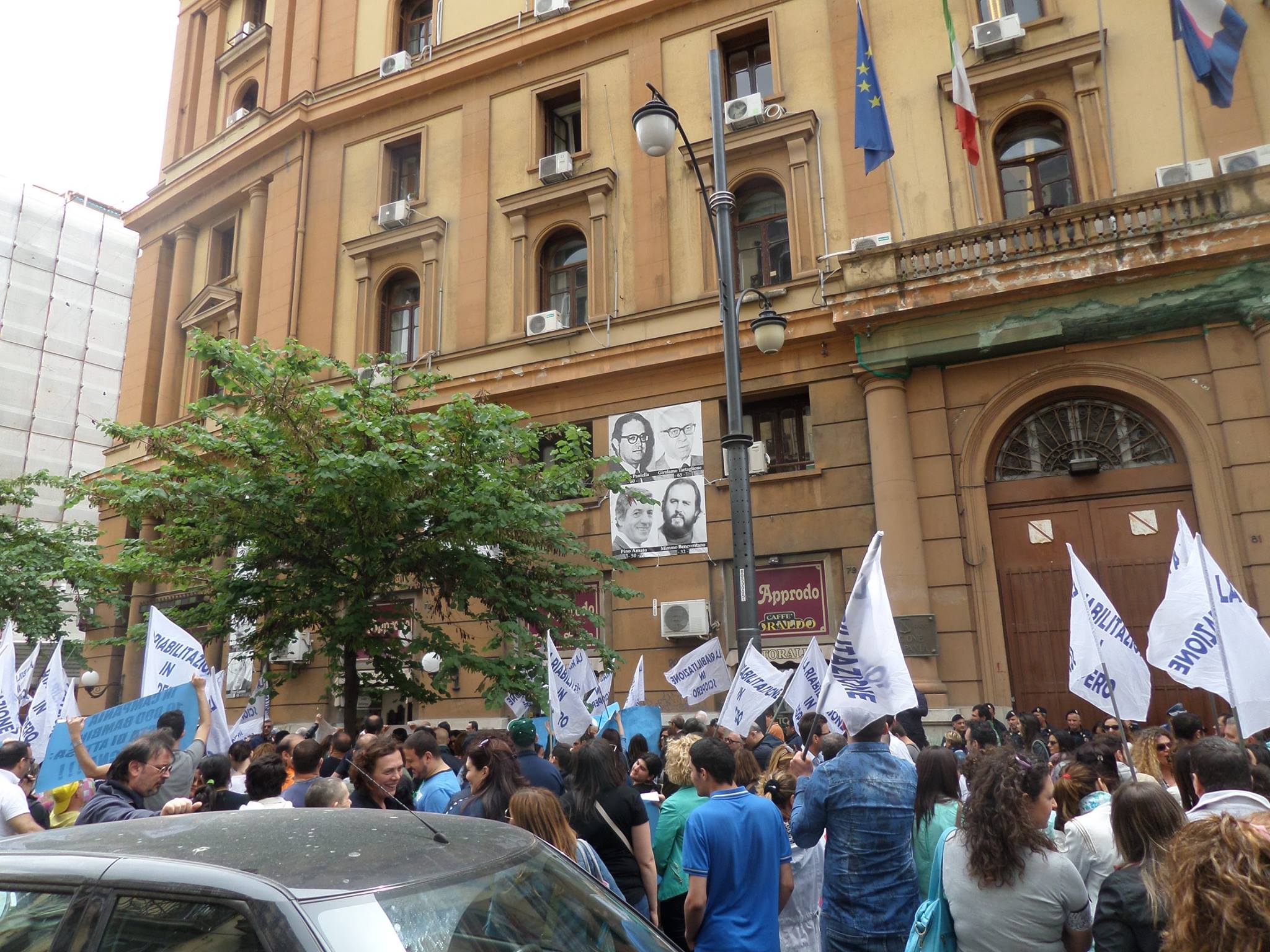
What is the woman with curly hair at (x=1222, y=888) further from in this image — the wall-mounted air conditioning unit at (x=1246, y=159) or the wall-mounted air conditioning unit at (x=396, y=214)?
the wall-mounted air conditioning unit at (x=396, y=214)

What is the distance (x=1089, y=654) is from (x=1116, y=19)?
1369 cm

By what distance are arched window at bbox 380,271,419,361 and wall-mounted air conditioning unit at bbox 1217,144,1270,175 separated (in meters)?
16.0

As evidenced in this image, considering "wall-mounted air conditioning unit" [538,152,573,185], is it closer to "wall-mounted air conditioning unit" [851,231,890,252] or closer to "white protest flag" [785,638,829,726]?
"wall-mounted air conditioning unit" [851,231,890,252]

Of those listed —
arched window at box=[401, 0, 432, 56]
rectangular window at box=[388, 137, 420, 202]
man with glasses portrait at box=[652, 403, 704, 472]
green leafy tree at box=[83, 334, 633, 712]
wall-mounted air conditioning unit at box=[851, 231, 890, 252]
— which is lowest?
green leafy tree at box=[83, 334, 633, 712]

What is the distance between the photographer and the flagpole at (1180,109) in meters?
14.3

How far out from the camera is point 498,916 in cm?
272

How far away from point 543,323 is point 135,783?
589 inches

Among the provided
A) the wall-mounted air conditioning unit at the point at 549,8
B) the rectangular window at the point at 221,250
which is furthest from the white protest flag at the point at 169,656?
the rectangular window at the point at 221,250

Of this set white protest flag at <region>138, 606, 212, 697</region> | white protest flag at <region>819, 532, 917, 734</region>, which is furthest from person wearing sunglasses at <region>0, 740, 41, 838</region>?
white protest flag at <region>819, 532, 917, 734</region>

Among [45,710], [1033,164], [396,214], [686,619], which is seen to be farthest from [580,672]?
[396,214]

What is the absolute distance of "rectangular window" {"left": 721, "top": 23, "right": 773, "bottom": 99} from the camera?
18797mm

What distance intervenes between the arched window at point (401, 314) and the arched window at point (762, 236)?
8.00 metres

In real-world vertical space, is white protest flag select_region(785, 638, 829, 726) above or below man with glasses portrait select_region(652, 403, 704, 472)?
below

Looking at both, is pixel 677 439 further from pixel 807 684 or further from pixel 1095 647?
pixel 1095 647
